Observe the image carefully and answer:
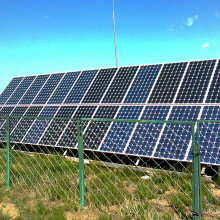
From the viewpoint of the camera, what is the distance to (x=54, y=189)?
6.89 meters

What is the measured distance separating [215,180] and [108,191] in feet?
9.55

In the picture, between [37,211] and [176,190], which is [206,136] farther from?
[37,211]

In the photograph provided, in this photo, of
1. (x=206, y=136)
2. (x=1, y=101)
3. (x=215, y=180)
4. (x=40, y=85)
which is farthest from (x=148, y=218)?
(x=1, y=101)

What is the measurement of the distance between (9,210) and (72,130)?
15.1 feet

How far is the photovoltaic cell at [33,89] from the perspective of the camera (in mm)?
13992

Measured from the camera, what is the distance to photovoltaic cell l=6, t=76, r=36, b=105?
14.7 m

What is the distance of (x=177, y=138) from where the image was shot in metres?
8.16

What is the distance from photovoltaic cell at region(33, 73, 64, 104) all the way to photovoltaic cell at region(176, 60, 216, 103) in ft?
21.1

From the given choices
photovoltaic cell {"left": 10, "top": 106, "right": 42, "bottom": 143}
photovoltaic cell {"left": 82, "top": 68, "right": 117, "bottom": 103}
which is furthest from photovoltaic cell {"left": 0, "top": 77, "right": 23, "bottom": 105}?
photovoltaic cell {"left": 82, "top": 68, "right": 117, "bottom": 103}

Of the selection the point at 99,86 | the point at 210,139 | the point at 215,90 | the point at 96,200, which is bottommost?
the point at 96,200

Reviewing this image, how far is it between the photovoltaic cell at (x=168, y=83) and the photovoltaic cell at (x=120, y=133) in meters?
0.75

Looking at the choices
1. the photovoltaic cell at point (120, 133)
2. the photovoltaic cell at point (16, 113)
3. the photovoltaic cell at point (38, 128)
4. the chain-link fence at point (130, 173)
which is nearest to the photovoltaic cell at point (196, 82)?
the chain-link fence at point (130, 173)

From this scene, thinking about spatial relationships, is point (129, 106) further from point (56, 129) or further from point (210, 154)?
point (210, 154)

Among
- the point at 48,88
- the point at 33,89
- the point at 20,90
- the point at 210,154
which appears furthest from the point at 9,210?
the point at 20,90
